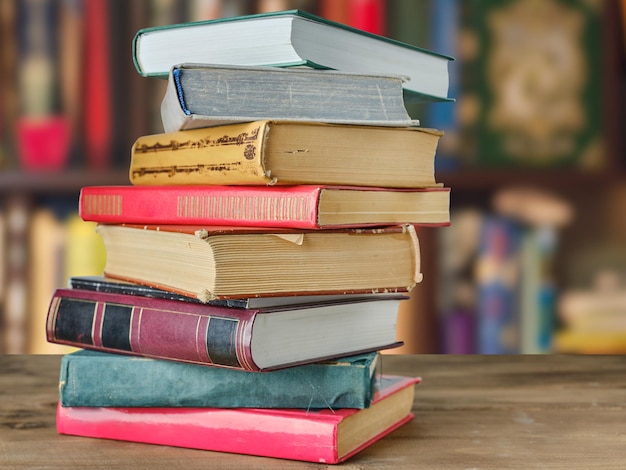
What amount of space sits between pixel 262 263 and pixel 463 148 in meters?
0.99

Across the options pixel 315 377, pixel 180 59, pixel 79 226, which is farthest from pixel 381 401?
pixel 79 226

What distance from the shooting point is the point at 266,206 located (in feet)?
2.45

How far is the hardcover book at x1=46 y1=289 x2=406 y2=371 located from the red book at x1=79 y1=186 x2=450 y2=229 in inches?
3.1

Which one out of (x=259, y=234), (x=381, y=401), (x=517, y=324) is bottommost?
(x=517, y=324)

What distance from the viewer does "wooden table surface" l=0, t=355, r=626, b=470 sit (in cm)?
73

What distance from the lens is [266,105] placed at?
771mm

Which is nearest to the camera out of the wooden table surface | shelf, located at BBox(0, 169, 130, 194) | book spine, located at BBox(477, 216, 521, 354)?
the wooden table surface

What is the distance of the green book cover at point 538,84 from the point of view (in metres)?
1.66

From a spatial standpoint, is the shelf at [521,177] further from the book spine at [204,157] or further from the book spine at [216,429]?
the book spine at [216,429]

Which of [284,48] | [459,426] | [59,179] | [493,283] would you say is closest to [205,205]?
[284,48]

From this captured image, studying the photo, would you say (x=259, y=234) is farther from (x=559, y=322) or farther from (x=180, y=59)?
(x=559, y=322)

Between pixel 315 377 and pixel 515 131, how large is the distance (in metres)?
1.03

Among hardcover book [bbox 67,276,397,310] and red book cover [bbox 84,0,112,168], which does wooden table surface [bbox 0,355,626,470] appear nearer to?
hardcover book [bbox 67,276,397,310]

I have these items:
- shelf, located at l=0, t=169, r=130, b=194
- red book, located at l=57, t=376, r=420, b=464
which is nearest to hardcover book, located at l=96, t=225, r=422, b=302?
red book, located at l=57, t=376, r=420, b=464
